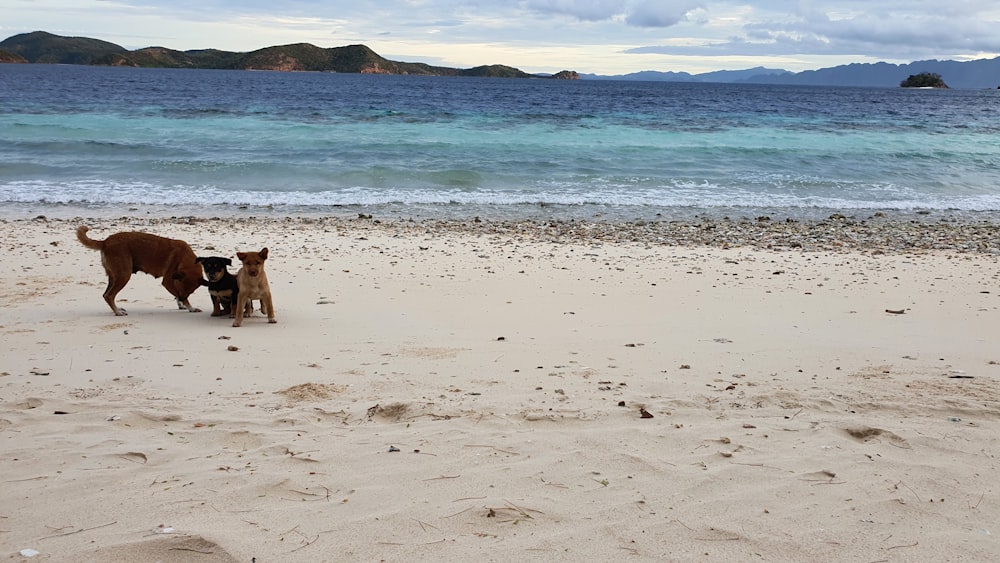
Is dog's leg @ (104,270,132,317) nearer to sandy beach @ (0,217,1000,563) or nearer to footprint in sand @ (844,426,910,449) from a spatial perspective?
sandy beach @ (0,217,1000,563)

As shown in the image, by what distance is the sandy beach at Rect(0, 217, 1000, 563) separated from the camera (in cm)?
280

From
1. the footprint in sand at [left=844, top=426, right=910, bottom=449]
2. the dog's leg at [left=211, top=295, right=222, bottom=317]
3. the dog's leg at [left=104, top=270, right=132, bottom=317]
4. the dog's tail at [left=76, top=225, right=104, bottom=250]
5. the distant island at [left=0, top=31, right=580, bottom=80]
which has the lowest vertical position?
the footprint in sand at [left=844, top=426, right=910, bottom=449]

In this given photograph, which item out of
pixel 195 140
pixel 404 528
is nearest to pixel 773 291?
pixel 404 528

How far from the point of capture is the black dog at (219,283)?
6.24 meters

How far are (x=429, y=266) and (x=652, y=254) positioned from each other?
2.73m

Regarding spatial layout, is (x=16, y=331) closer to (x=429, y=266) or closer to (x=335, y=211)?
(x=429, y=266)

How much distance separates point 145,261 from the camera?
251 inches

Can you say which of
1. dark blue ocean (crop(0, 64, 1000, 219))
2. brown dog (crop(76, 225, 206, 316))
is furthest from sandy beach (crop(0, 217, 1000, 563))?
dark blue ocean (crop(0, 64, 1000, 219))

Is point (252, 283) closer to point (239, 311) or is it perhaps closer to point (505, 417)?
point (239, 311)

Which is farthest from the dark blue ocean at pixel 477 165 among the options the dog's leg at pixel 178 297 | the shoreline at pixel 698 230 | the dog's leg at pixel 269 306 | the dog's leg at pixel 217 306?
the dog's leg at pixel 269 306

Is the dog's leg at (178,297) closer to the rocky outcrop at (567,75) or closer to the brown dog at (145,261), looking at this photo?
the brown dog at (145,261)

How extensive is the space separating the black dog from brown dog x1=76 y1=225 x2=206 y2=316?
150mm

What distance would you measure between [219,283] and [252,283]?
1.48ft

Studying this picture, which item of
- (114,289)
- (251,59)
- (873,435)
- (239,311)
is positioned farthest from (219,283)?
(251,59)
